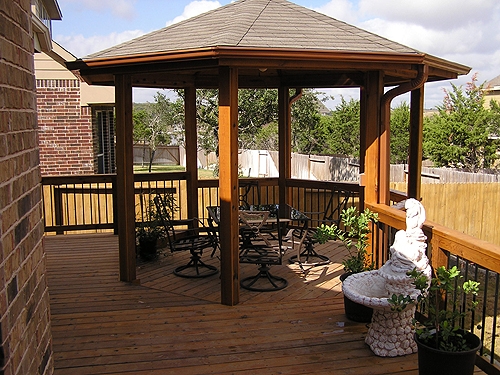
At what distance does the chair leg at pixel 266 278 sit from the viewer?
5.19m

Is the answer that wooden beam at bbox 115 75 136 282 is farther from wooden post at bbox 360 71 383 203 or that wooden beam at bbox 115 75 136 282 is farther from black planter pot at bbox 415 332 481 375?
black planter pot at bbox 415 332 481 375

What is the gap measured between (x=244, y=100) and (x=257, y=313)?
13.4m

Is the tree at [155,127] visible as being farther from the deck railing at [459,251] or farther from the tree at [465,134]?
the deck railing at [459,251]

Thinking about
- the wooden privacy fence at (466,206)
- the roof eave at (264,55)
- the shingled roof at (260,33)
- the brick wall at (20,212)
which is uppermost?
the shingled roof at (260,33)

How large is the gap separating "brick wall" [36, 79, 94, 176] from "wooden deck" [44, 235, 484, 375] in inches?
168

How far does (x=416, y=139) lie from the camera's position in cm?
566

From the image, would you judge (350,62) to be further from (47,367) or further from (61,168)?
(61,168)

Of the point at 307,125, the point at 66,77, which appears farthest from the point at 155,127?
the point at 66,77

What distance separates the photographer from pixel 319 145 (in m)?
23.3

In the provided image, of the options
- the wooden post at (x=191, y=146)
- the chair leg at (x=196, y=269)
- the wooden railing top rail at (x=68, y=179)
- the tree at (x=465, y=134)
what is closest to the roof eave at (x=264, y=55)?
the chair leg at (x=196, y=269)

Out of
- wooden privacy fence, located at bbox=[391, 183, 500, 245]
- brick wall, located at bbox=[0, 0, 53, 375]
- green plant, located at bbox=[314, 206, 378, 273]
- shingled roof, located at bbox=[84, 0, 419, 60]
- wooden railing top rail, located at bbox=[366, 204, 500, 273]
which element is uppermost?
shingled roof, located at bbox=[84, 0, 419, 60]

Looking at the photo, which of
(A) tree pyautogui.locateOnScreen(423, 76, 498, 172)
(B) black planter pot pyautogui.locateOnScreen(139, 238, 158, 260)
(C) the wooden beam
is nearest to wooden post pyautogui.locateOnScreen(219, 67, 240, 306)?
(C) the wooden beam

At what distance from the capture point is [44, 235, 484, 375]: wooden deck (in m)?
3.48

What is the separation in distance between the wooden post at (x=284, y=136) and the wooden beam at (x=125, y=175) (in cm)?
277
